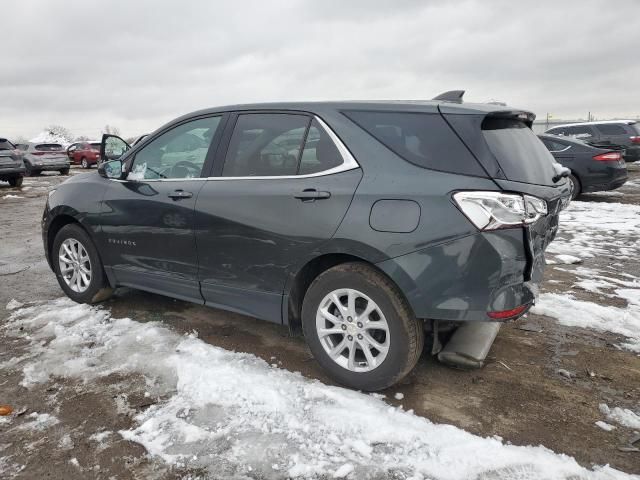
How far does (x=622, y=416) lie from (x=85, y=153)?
28.1 metres

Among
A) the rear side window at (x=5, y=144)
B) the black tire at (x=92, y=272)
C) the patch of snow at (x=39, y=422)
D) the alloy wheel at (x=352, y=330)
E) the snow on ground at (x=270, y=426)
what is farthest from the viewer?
the rear side window at (x=5, y=144)

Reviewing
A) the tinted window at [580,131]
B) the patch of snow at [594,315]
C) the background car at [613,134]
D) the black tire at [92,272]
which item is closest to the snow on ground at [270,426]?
the black tire at [92,272]

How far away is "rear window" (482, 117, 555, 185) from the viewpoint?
262cm

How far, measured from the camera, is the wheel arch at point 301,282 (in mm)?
2975

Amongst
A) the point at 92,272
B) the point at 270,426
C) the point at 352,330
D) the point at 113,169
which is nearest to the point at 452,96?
the point at 352,330

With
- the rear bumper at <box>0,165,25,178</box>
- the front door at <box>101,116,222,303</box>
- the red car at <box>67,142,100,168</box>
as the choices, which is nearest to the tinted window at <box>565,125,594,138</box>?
the front door at <box>101,116,222,303</box>

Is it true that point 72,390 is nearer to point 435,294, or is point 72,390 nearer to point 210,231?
point 210,231

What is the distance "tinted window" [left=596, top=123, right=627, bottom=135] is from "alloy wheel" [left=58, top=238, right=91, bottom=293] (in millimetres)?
14867

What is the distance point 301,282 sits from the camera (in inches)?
123

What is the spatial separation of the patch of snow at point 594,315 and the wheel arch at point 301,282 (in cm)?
200

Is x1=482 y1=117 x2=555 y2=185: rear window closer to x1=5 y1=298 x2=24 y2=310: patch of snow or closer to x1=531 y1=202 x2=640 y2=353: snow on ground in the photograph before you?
x1=531 y1=202 x2=640 y2=353: snow on ground

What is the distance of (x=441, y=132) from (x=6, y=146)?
16.9 meters

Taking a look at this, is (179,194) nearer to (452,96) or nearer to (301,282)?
(301,282)

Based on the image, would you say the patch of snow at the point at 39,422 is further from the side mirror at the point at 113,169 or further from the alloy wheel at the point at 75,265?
the side mirror at the point at 113,169
